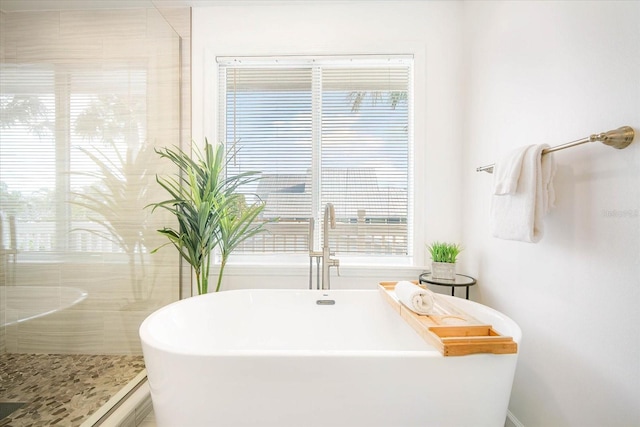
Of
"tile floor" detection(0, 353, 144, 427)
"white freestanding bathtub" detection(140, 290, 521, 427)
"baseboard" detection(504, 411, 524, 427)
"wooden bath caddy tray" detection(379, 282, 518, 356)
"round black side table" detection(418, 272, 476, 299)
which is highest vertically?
"round black side table" detection(418, 272, 476, 299)

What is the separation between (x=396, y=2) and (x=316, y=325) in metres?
2.35

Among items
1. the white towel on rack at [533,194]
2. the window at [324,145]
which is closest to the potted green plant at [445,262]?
the window at [324,145]

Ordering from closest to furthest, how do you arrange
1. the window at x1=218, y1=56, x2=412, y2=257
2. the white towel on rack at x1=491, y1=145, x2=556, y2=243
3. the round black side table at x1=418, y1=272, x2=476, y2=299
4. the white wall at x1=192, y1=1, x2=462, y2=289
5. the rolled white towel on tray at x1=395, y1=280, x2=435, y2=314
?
the white towel on rack at x1=491, y1=145, x2=556, y2=243 → the rolled white towel on tray at x1=395, y1=280, x2=435, y2=314 → the round black side table at x1=418, y1=272, x2=476, y2=299 → the white wall at x1=192, y1=1, x2=462, y2=289 → the window at x1=218, y1=56, x2=412, y2=257

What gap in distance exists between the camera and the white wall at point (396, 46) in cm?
214

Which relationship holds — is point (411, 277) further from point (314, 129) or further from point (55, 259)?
point (55, 259)

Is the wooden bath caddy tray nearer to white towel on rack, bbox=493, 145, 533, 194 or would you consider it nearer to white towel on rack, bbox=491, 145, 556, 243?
white towel on rack, bbox=491, 145, 556, 243

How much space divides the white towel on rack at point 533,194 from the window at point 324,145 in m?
1.00

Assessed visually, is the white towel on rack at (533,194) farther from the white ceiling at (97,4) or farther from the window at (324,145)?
the white ceiling at (97,4)

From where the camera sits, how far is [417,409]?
101 centimetres

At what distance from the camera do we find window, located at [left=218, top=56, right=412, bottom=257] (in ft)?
7.38

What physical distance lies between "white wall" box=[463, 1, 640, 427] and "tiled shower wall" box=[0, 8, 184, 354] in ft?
7.17

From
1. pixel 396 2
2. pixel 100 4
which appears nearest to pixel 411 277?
pixel 396 2

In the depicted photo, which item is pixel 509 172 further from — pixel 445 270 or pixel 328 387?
pixel 328 387

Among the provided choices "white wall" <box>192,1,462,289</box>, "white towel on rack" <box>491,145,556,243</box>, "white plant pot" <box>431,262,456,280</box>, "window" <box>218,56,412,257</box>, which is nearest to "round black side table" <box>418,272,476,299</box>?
"white plant pot" <box>431,262,456,280</box>
